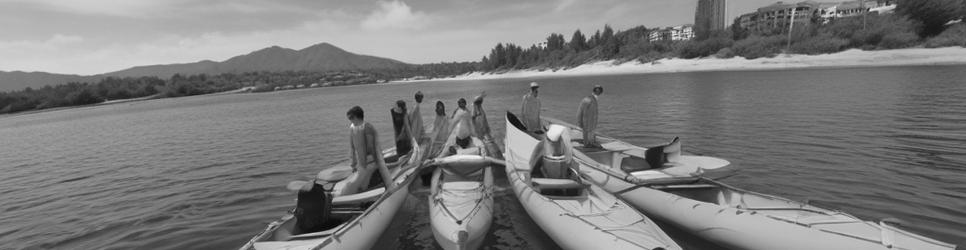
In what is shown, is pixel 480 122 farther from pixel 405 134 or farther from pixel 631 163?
pixel 631 163

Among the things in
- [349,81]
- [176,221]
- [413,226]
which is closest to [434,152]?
[413,226]

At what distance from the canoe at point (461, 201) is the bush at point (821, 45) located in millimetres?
83635

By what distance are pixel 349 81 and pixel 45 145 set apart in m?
176

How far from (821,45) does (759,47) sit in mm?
9820

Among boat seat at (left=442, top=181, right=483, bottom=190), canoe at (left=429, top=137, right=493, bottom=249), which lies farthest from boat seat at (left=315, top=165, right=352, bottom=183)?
boat seat at (left=442, top=181, right=483, bottom=190)

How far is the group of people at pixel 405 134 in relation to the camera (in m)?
7.12

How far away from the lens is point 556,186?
27.9ft

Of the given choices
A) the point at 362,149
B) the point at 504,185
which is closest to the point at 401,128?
the point at 504,185

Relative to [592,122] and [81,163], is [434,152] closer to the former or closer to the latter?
[592,122]

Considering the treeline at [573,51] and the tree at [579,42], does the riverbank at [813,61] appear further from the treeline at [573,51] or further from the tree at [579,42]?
the tree at [579,42]

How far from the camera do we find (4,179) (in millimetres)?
17281

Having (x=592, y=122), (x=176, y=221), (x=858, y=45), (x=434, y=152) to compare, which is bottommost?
(x=176, y=221)

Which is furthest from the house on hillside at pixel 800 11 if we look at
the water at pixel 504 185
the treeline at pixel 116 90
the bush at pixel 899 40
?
the treeline at pixel 116 90

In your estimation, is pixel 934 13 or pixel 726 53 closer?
pixel 934 13
